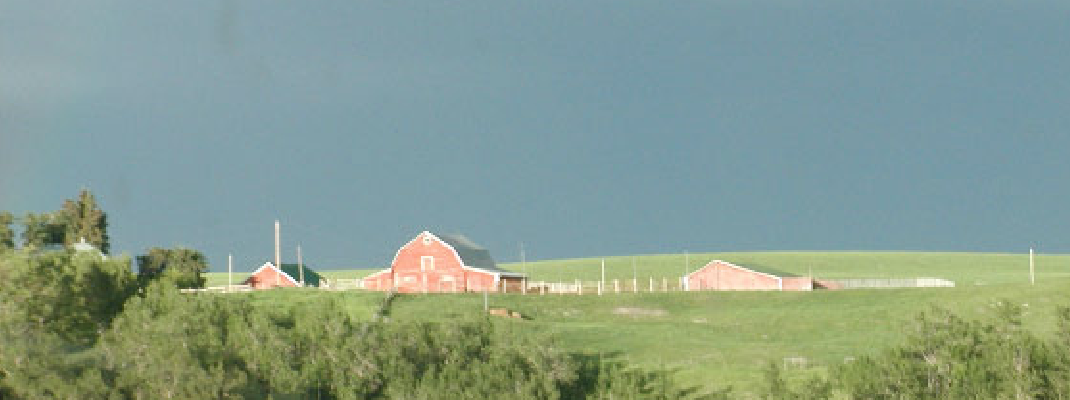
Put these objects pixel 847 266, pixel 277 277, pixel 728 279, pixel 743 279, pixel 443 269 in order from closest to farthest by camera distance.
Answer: pixel 443 269, pixel 743 279, pixel 728 279, pixel 277 277, pixel 847 266

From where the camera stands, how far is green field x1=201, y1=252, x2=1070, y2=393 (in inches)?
2611

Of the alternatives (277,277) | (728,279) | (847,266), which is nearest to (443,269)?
(277,277)

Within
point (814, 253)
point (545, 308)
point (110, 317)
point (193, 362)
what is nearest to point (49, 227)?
point (110, 317)

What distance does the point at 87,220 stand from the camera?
129m

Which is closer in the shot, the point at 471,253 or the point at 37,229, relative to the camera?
the point at 37,229

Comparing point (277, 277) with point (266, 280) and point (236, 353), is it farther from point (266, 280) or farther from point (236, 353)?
point (236, 353)

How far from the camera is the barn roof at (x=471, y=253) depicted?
4306 inches

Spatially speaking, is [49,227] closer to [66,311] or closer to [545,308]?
[66,311]

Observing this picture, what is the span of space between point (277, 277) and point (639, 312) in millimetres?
38478

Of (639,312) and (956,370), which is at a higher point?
(639,312)

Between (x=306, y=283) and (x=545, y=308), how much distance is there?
3622cm

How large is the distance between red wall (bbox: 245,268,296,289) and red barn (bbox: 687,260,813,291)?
31866 millimetres

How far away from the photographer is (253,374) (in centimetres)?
6206

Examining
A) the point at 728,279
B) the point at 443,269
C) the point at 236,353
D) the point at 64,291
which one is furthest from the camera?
the point at 728,279
